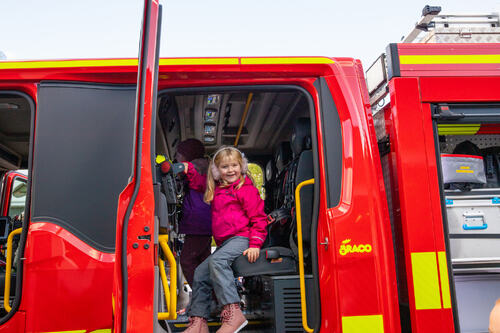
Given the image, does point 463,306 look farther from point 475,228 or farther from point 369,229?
point 369,229

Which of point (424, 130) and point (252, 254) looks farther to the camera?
point (252, 254)

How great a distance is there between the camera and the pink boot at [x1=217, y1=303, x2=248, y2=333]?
8.55 ft

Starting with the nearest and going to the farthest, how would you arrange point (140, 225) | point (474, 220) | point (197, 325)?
point (140, 225), point (474, 220), point (197, 325)

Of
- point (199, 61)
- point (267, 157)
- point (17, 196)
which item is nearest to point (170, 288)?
point (199, 61)

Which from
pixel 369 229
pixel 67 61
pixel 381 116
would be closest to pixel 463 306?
pixel 369 229

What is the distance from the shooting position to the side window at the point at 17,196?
4.82 meters

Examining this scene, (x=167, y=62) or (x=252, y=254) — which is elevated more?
(x=167, y=62)

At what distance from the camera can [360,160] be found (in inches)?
95.8

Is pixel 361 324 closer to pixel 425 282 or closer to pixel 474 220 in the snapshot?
pixel 425 282

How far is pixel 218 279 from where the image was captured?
2.72 metres

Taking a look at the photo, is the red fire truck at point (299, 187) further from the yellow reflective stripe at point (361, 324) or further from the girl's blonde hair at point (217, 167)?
the girl's blonde hair at point (217, 167)

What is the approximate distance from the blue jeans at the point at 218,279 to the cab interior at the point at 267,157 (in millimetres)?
77

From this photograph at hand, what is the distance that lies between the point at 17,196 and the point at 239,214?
3182mm

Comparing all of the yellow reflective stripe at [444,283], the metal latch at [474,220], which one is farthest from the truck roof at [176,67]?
the yellow reflective stripe at [444,283]
